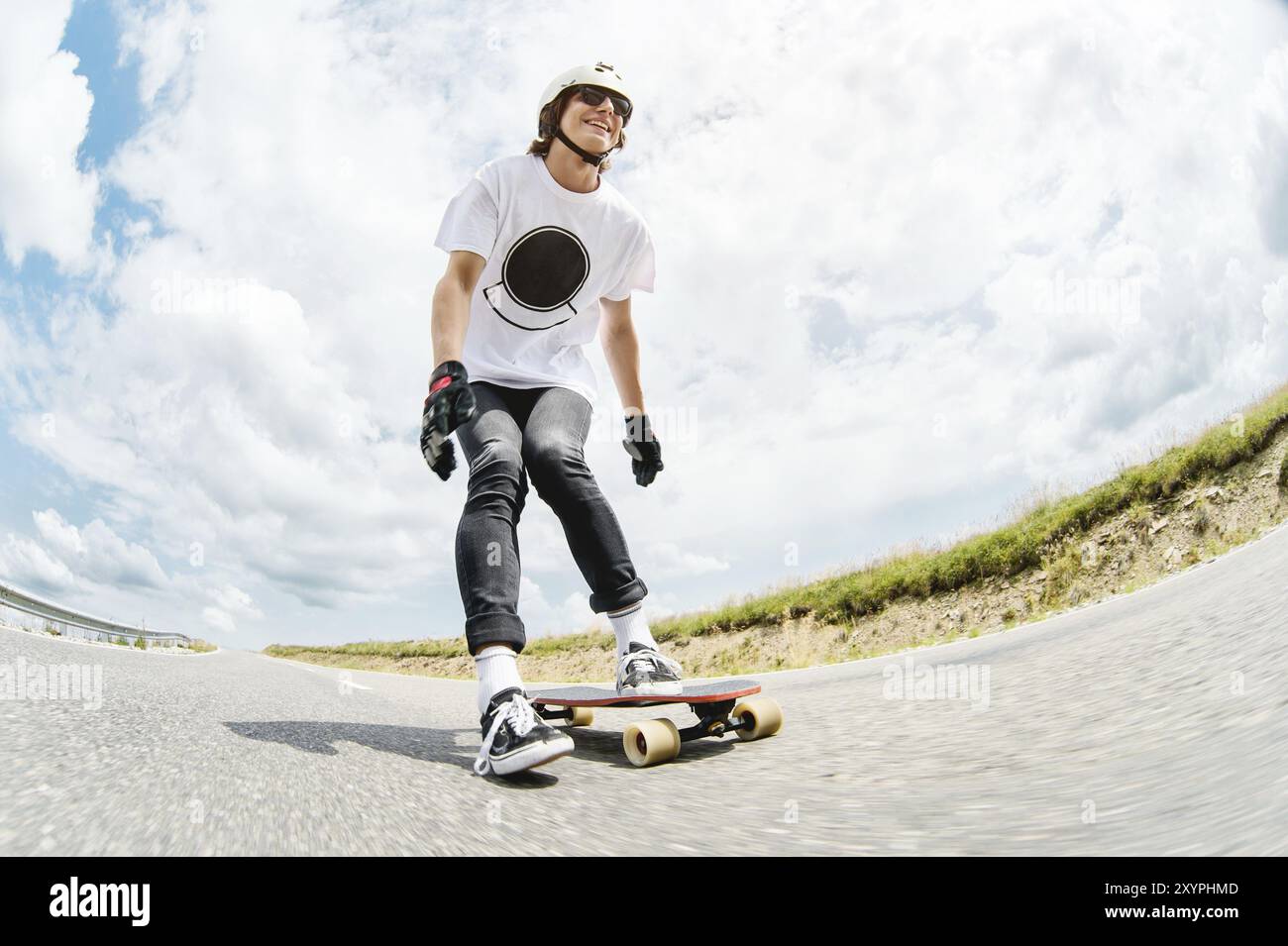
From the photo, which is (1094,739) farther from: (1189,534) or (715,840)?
(1189,534)

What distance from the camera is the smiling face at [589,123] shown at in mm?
2600

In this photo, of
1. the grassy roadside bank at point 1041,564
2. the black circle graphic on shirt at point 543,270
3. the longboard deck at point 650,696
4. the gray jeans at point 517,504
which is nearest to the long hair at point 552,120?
the black circle graphic on shirt at point 543,270

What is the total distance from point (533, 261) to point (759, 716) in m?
1.88

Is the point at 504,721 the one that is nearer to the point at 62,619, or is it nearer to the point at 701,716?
the point at 701,716

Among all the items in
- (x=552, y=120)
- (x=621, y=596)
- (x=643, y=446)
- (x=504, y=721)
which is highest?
(x=552, y=120)

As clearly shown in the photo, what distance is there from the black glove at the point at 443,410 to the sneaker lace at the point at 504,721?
853mm

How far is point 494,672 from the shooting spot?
1816 millimetres

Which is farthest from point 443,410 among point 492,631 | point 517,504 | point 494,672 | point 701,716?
point 701,716

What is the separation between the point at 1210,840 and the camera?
0.69 metres
